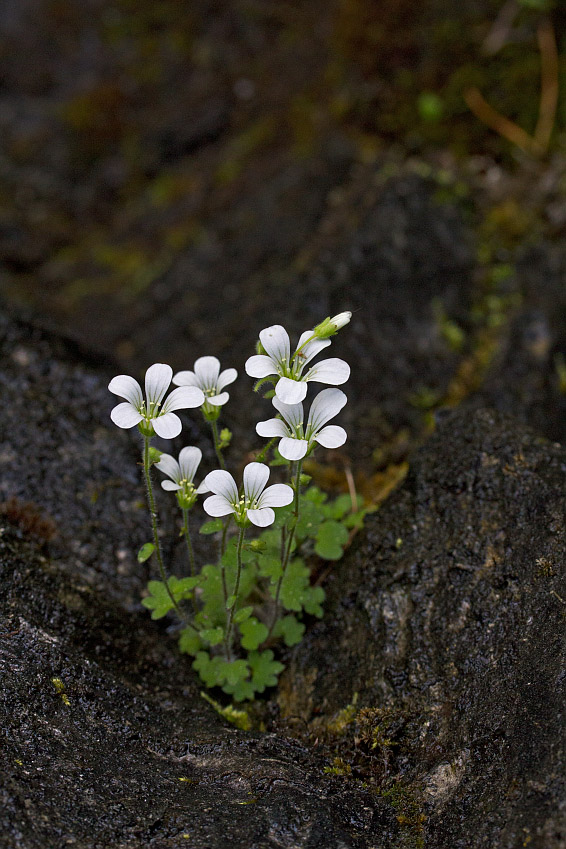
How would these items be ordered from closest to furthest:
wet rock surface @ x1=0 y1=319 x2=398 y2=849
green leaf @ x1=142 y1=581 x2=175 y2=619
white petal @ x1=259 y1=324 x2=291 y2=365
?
1. wet rock surface @ x1=0 y1=319 x2=398 y2=849
2. white petal @ x1=259 y1=324 x2=291 y2=365
3. green leaf @ x1=142 y1=581 x2=175 y2=619

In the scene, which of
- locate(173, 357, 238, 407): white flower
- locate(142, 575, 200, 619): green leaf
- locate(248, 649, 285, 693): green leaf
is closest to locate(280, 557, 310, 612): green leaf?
locate(248, 649, 285, 693): green leaf

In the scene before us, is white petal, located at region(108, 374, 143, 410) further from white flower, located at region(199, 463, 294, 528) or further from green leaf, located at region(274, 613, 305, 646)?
green leaf, located at region(274, 613, 305, 646)

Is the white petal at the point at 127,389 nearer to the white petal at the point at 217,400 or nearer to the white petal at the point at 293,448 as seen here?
the white petal at the point at 217,400

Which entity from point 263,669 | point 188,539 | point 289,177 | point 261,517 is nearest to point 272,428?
point 261,517

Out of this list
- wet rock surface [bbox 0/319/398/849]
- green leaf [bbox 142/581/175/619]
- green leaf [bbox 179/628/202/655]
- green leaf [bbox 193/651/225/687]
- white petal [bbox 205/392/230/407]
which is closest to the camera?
wet rock surface [bbox 0/319/398/849]

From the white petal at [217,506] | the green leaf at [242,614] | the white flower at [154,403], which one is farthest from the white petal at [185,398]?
the green leaf at [242,614]

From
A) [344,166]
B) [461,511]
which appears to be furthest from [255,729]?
[344,166]
